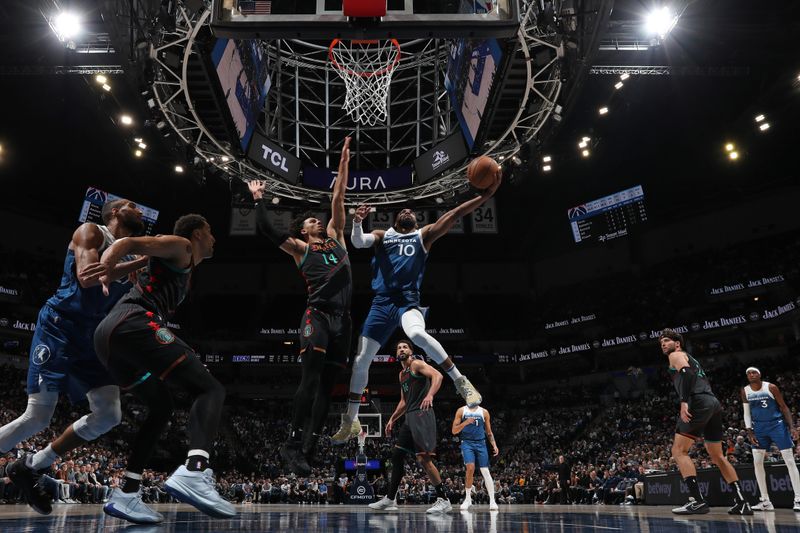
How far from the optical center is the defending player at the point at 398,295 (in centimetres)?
613

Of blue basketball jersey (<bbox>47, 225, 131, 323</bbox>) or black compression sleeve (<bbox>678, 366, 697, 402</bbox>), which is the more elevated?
blue basketball jersey (<bbox>47, 225, 131, 323</bbox>)

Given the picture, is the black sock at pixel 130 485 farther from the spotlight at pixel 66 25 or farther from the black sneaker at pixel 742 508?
the spotlight at pixel 66 25

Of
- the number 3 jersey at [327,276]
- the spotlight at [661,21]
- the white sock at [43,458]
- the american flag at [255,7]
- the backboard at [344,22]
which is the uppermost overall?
the spotlight at [661,21]

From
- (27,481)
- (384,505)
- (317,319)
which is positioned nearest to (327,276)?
(317,319)

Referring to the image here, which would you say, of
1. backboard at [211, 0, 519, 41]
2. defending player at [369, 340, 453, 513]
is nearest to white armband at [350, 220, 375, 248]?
defending player at [369, 340, 453, 513]

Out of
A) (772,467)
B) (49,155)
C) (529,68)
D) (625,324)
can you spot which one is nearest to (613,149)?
(625,324)

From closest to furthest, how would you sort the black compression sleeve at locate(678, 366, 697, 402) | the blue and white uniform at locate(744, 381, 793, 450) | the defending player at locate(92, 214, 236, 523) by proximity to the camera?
1. the defending player at locate(92, 214, 236, 523)
2. the black compression sleeve at locate(678, 366, 697, 402)
3. the blue and white uniform at locate(744, 381, 793, 450)

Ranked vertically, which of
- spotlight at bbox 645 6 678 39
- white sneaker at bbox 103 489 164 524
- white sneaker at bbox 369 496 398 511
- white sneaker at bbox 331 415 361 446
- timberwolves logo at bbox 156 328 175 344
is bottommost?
white sneaker at bbox 369 496 398 511

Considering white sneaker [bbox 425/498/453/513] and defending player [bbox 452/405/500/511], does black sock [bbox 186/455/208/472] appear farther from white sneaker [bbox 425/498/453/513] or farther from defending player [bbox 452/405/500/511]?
defending player [bbox 452/405/500/511]

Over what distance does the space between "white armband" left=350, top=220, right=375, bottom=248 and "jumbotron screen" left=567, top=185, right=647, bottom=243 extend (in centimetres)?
2174

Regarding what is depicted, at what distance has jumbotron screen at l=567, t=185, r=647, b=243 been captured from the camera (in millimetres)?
25562

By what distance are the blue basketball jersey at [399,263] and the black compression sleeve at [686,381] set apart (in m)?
3.29

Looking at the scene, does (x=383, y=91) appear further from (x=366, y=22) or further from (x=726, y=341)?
(x=726, y=341)

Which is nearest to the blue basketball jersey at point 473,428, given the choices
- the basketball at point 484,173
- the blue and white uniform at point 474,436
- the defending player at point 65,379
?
the blue and white uniform at point 474,436
